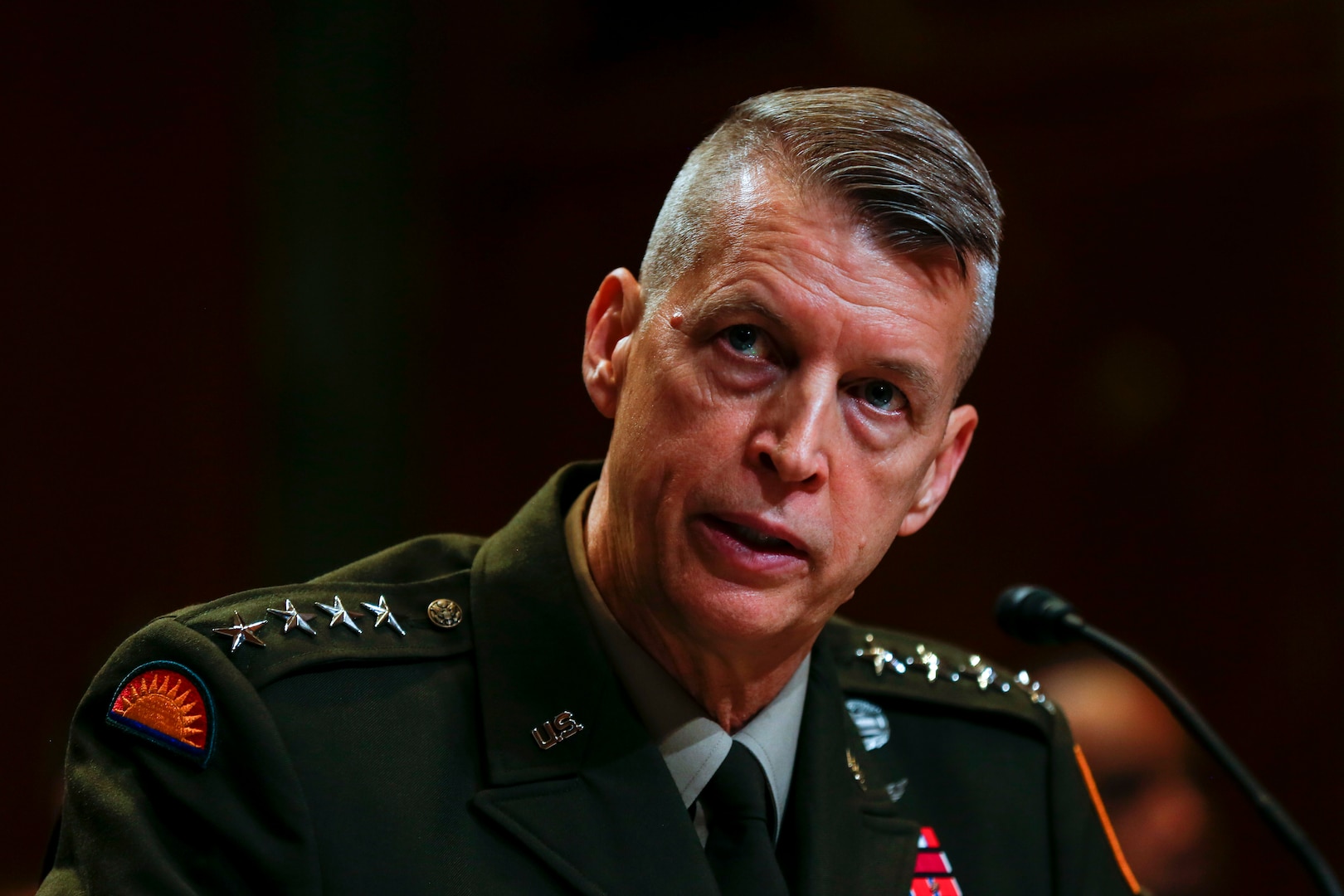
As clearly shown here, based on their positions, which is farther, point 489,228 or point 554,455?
point 489,228

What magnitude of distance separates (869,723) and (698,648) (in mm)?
496

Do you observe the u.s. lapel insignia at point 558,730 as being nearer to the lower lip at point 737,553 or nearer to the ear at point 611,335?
the lower lip at point 737,553

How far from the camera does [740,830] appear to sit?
1.49 m

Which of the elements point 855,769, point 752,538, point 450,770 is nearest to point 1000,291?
point 855,769

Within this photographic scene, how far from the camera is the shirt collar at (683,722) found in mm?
1536

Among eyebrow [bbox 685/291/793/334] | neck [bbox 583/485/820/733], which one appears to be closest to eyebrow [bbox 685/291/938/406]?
eyebrow [bbox 685/291/793/334]

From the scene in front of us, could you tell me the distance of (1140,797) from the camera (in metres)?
3.06

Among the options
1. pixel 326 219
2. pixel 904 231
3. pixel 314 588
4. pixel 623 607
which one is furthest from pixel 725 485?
A: pixel 326 219

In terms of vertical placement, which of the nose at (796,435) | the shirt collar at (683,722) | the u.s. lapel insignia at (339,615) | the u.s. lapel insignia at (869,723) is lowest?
the u.s. lapel insignia at (869,723)

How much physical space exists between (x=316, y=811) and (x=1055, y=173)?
2.79 m

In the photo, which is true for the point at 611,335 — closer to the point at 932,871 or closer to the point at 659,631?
the point at 659,631

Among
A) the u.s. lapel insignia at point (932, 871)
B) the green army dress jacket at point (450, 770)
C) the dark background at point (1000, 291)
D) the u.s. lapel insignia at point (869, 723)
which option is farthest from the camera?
the dark background at point (1000, 291)

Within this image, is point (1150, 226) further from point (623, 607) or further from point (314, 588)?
point (314, 588)

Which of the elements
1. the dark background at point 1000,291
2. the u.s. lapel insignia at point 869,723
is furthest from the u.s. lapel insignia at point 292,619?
the dark background at point 1000,291
